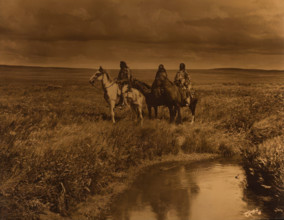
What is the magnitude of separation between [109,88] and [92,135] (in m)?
1.09

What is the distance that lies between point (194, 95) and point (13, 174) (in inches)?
160

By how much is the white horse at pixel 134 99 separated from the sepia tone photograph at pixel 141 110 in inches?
1.2

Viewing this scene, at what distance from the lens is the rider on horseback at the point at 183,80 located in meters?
6.42

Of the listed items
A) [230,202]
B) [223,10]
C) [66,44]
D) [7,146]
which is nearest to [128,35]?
[66,44]

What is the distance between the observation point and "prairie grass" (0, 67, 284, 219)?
4559mm

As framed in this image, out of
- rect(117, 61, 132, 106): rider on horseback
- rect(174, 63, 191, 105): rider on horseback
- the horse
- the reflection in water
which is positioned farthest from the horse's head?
the reflection in water

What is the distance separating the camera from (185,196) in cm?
496

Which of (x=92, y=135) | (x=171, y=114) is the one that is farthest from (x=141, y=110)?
(x=92, y=135)

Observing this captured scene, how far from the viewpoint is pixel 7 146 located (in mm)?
4953

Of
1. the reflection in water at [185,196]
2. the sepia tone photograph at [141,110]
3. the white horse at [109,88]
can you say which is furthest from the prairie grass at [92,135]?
the reflection in water at [185,196]

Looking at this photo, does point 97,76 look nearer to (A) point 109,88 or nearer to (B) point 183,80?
(A) point 109,88

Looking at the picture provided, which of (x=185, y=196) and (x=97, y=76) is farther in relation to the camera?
(x=97, y=76)

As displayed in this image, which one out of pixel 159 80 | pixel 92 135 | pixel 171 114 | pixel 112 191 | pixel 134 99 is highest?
pixel 159 80

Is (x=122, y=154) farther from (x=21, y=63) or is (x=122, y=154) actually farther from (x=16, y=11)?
(x=16, y=11)
